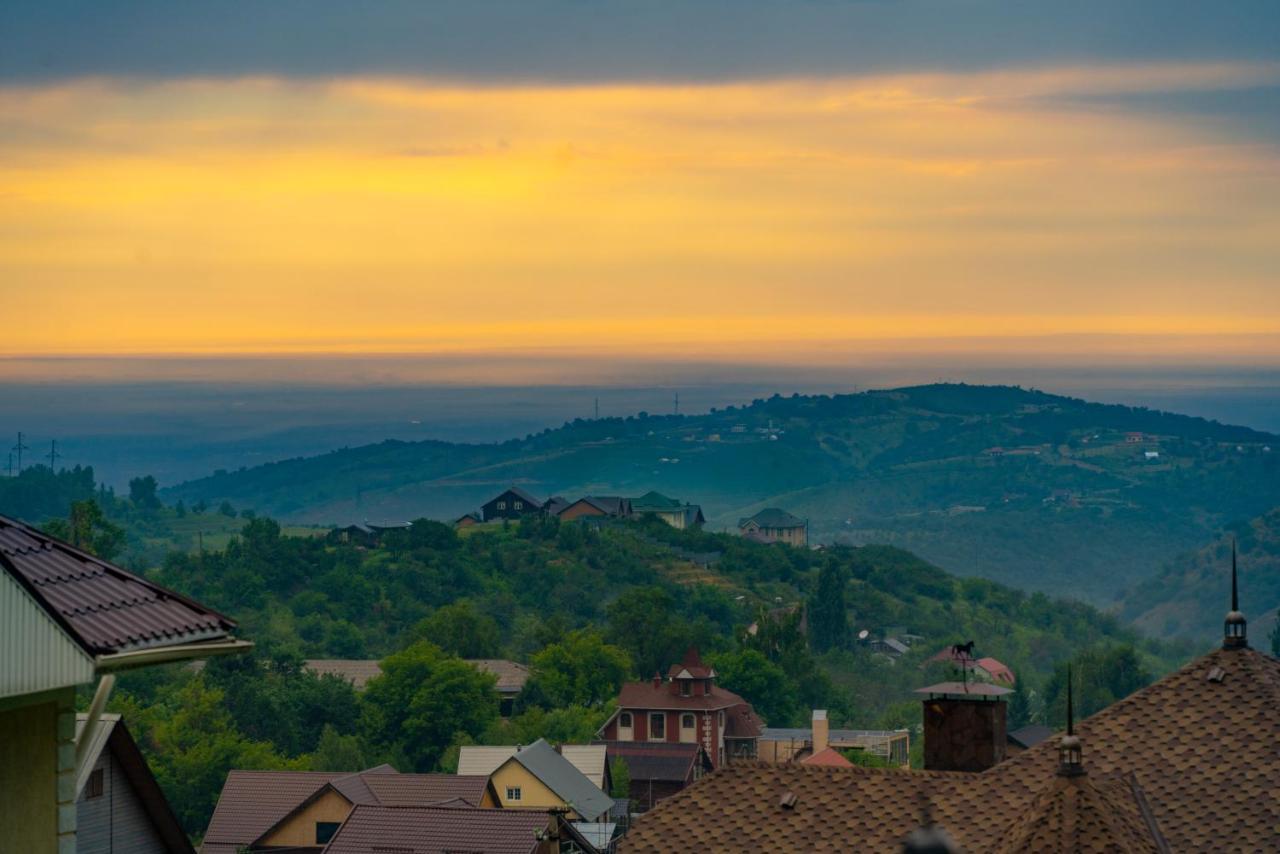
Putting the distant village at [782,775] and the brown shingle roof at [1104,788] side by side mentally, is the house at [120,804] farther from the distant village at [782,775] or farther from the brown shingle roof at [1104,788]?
the brown shingle roof at [1104,788]

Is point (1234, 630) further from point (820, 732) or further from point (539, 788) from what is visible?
point (820, 732)

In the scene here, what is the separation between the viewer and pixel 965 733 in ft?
79.7

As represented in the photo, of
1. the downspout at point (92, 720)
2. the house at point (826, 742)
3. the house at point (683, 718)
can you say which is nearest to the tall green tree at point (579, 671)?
the house at point (683, 718)

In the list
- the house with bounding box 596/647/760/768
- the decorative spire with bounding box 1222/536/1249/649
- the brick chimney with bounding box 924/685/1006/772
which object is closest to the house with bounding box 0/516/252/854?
the decorative spire with bounding box 1222/536/1249/649

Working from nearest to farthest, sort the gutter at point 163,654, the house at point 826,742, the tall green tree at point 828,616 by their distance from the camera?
1. the gutter at point 163,654
2. the house at point 826,742
3. the tall green tree at point 828,616

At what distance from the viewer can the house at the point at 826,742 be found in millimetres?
102875

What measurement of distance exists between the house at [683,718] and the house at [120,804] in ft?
330

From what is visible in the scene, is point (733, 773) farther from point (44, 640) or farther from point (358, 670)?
point (358, 670)

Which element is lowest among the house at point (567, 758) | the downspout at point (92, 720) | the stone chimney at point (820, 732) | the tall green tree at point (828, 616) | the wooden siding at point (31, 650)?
the tall green tree at point (828, 616)

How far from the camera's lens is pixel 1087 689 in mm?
141875

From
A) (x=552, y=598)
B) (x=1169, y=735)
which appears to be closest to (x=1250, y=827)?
(x=1169, y=735)

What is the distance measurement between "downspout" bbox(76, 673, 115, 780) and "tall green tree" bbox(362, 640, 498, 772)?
98.6 m

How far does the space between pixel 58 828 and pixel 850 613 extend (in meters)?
192

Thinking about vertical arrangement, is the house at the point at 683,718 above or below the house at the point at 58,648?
below
